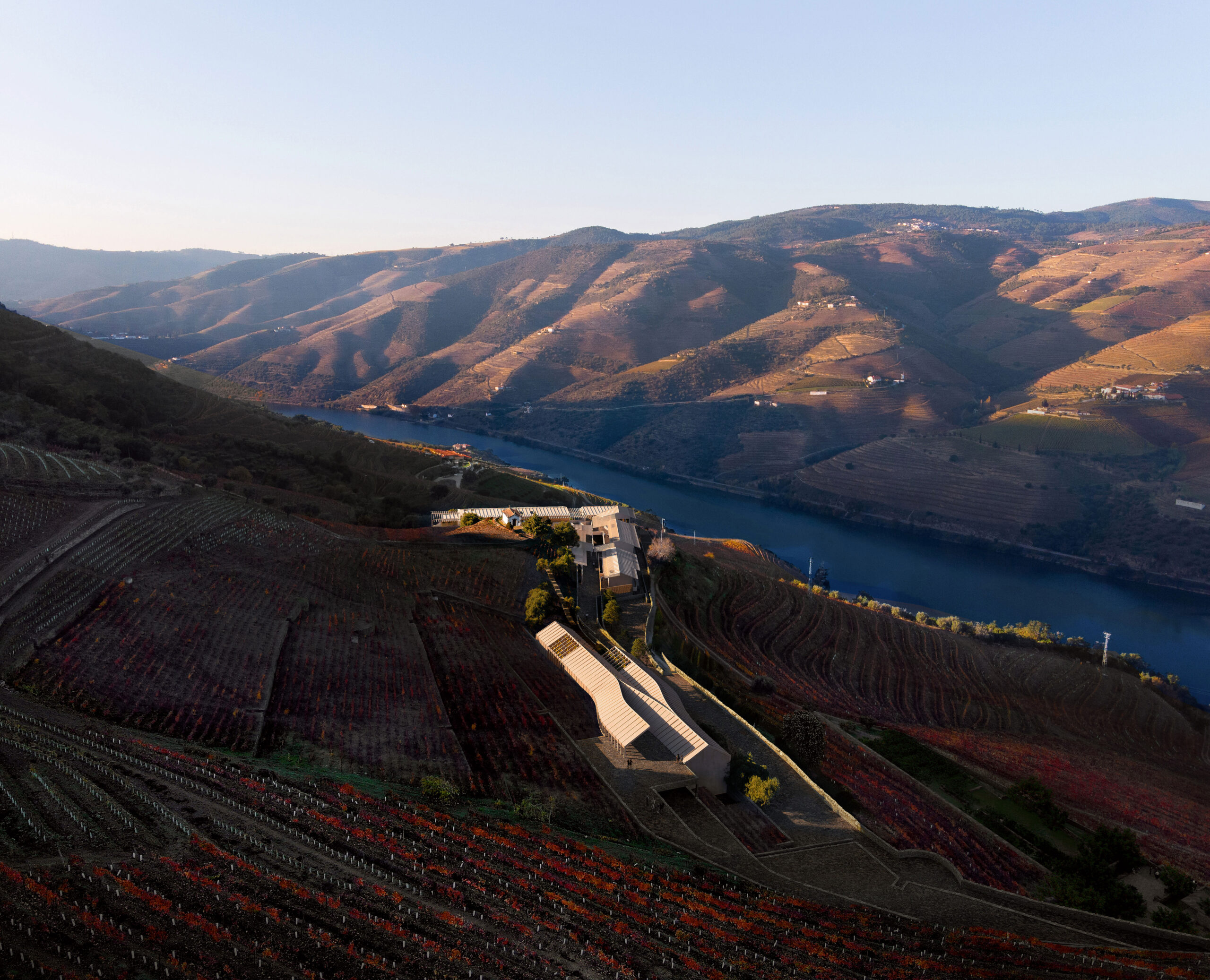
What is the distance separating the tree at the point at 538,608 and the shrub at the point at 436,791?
12137 mm

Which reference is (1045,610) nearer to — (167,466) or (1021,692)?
(1021,692)

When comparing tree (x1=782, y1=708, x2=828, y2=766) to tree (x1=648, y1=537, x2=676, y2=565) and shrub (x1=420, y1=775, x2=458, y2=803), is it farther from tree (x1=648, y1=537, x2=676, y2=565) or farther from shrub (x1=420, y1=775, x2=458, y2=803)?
tree (x1=648, y1=537, x2=676, y2=565)

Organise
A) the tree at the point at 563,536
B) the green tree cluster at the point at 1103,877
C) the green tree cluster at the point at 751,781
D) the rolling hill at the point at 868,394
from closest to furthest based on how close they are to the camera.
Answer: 1. the green tree cluster at the point at 1103,877
2. the green tree cluster at the point at 751,781
3. the tree at the point at 563,536
4. the rolling hill at the point at 868,394

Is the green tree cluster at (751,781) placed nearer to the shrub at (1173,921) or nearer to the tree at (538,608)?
the shrub at (1173,921)

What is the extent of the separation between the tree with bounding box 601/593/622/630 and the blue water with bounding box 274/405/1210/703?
51.3 m

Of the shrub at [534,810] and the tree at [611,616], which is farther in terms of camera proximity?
the tree at [611,616]

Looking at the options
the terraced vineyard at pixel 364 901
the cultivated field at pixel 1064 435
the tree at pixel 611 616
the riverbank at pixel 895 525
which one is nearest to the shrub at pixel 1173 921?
the terraced vineyard at pixel 364 901

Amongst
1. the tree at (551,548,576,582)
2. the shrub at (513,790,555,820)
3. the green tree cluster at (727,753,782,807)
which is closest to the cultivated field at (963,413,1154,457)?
the tree at (551,548,576,582)

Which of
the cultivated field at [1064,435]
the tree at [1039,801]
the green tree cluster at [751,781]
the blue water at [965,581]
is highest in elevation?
the green tree cluster at [751,781]

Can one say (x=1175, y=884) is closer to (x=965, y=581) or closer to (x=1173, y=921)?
(x=1173, y=921)

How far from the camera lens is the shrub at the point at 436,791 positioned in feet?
53.0

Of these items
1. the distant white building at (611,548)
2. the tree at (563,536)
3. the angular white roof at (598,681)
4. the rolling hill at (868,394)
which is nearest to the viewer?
the angular white roof at (598,681)

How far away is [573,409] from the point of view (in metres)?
145

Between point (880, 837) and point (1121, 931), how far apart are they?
5045 millimetres
